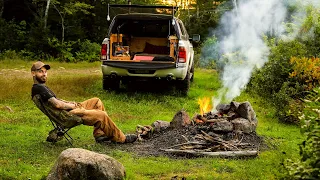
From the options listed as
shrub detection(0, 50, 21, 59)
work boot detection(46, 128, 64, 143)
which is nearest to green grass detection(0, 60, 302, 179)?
work boot detection(46, 128, 64, 143)

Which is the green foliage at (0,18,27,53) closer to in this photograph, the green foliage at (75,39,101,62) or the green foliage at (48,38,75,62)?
the green foliage at (48,38,75,62)

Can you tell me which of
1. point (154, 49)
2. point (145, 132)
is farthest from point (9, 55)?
point (145, 132)

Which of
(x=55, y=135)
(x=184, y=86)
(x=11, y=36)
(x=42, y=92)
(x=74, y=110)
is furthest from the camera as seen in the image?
(x=11, y=36)

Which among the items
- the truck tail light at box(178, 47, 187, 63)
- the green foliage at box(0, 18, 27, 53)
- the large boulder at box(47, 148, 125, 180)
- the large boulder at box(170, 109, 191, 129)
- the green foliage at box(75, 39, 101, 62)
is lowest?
the green foliage at box(75, 39, 101, 62)

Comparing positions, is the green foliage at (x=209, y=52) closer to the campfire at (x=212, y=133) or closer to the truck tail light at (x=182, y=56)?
the truck tail light at (x=182, y=56)

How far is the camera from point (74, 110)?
7145mm

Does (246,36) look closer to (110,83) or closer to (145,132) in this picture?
(110,83)

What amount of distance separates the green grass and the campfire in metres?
0.27

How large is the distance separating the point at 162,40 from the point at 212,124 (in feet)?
20.3

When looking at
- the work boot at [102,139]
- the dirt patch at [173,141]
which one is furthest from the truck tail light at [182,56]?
the work boot at [102,139]

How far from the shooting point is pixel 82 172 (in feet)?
17.2

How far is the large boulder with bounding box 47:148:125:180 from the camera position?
206 inches

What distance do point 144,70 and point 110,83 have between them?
53.4 inches

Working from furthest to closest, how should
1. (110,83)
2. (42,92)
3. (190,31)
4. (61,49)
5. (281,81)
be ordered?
(190,31)
(61,49)
(110,83)
(281,81)
(42,92)
